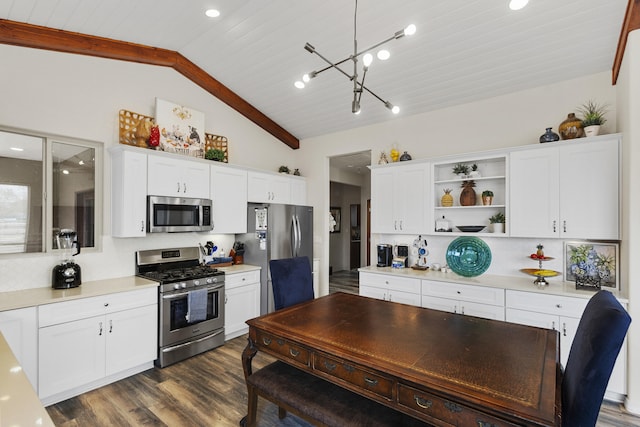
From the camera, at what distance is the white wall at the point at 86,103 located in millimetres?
2842

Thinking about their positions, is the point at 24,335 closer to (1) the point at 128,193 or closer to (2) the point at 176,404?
(2) the point at 176,404

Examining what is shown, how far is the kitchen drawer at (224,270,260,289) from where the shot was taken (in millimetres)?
3916

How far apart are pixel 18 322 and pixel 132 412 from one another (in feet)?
3.71

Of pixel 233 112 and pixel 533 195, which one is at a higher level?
pixel 233 112

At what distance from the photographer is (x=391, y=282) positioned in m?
3.86

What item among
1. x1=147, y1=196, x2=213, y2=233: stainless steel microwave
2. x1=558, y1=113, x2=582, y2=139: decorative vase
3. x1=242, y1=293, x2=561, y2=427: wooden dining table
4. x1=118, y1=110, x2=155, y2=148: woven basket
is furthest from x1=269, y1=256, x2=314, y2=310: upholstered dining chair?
x1=558, y1=113, x2=582, y2=139: decorative vase

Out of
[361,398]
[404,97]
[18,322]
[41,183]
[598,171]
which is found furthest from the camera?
[404,97]

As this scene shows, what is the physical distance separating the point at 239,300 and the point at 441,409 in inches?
124

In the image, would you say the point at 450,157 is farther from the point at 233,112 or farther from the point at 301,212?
the point at 233,112

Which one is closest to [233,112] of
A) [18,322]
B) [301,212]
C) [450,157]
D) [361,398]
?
[301,212]

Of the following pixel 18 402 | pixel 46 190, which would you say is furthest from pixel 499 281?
pixel 46 190

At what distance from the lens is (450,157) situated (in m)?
3.73

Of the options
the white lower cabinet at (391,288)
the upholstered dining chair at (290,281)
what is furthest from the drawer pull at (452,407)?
the white lower cabinet at (391,288)

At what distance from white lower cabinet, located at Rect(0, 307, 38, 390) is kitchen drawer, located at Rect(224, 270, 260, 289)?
5.88 ft
